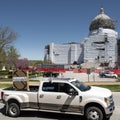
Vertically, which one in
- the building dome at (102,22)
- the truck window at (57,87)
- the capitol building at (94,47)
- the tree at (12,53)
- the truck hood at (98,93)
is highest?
the building dome at (102,22)

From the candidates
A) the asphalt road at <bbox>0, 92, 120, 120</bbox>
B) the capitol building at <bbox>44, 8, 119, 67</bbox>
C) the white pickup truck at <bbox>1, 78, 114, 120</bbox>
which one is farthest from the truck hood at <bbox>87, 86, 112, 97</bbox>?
the capitol building at <bbox>44, 8, 119, 67</bbox>

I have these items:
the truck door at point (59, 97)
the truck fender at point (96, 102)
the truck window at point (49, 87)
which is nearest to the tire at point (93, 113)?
the truck fender at point (96, 102)

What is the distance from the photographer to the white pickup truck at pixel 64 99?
36.4ft

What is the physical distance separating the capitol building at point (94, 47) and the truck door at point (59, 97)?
143m

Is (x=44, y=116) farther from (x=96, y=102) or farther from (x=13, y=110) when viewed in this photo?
(x=96, y=102)

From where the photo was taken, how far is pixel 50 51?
558ft

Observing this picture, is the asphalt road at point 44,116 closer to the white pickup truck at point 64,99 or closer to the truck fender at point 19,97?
the white pickup truck at point 64,99

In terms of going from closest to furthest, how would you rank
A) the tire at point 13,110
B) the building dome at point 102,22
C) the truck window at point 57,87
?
the truck window at point 57,87
the tire at point 13,110
the building dome at point 102,22

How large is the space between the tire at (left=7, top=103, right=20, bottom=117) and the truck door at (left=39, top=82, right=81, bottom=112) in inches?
50.1

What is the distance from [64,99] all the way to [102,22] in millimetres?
146903

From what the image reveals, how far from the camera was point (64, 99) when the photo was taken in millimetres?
11742

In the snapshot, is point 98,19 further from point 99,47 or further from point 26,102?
point 26,102

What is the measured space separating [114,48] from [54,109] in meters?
148

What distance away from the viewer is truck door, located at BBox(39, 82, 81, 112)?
11547 millimetres
